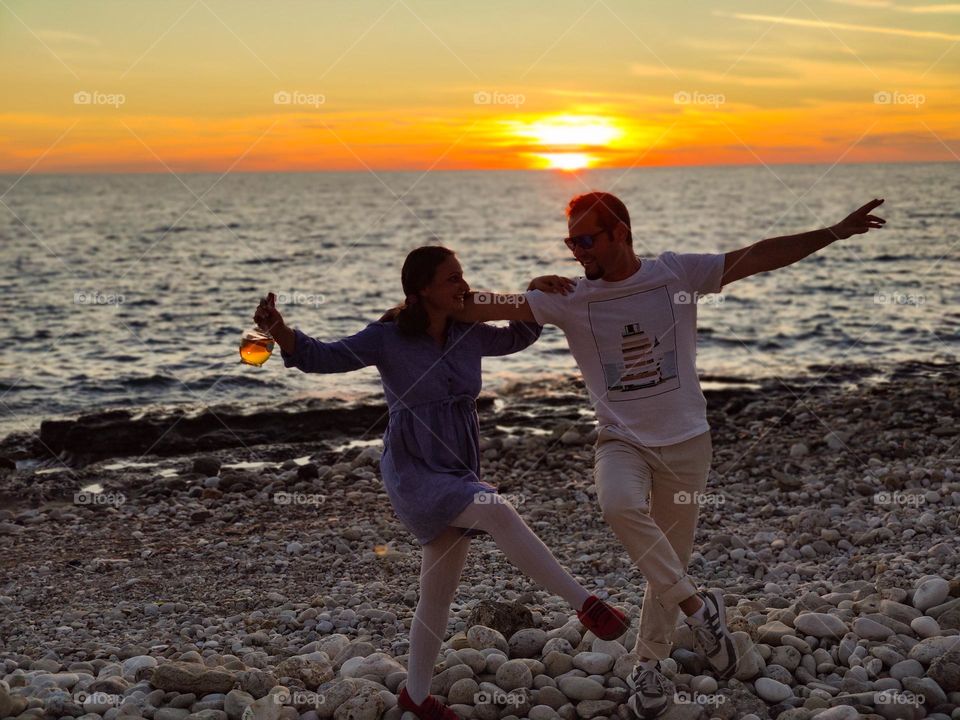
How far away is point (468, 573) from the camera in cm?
775

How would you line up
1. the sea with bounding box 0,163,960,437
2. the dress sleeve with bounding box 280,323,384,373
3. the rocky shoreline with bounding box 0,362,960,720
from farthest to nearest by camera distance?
the sea with bounding box 0,163,960,437 → the rocky shoreline with bounding box 0,362,960,720 → the dress sleeve with bounding box 280,323,384,373

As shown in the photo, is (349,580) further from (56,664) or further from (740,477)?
(740,477)

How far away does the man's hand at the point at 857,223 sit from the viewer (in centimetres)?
452

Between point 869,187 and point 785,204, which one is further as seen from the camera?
point 869,187

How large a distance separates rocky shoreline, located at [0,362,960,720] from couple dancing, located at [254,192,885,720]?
486 mm

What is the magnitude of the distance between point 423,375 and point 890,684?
106 inches

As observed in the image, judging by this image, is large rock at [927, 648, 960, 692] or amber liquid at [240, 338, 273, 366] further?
large rock at [927, 648, 960, 692]

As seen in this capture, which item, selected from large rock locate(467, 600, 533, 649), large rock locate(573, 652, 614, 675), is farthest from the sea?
large rock locate(573, 652, 614, 675)

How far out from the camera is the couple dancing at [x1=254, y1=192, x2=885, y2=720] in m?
4.42

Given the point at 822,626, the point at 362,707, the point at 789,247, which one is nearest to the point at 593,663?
the point at 362,707

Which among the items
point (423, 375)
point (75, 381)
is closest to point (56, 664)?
point (423, 375)

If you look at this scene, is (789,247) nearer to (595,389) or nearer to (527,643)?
(595,389)

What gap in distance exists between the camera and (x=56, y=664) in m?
5.86

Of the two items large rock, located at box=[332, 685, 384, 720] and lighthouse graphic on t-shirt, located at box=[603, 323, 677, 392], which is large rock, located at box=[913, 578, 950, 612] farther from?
large rock, located at box=[332, 685, 384, 720]
